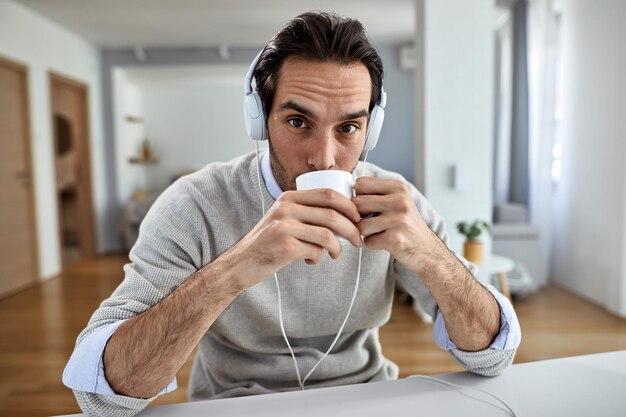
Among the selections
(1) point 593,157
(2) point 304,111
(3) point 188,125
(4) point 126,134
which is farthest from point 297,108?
(3) point 188,125

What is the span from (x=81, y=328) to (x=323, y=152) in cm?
293

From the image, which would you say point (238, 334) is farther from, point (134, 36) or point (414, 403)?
point (134, 36)

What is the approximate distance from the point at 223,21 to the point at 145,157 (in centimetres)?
274

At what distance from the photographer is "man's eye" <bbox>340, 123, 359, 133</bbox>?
0.95 metres

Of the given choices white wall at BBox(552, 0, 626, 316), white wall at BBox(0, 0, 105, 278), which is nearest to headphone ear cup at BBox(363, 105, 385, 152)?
white wall at BBox(552, 0, 626, 316)

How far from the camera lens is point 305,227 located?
0.69 meters

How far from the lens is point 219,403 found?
735mm

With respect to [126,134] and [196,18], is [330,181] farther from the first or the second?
[126,134]

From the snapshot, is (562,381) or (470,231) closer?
(562,381)

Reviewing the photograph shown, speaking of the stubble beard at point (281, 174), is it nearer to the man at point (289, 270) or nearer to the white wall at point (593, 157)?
the man at point (289, 270)

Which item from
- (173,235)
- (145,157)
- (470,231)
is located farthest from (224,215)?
(145,157)

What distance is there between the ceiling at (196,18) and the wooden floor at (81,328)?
2.74 m

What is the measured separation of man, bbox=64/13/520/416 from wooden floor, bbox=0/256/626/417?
4.42ft

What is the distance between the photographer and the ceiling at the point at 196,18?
185 inches
